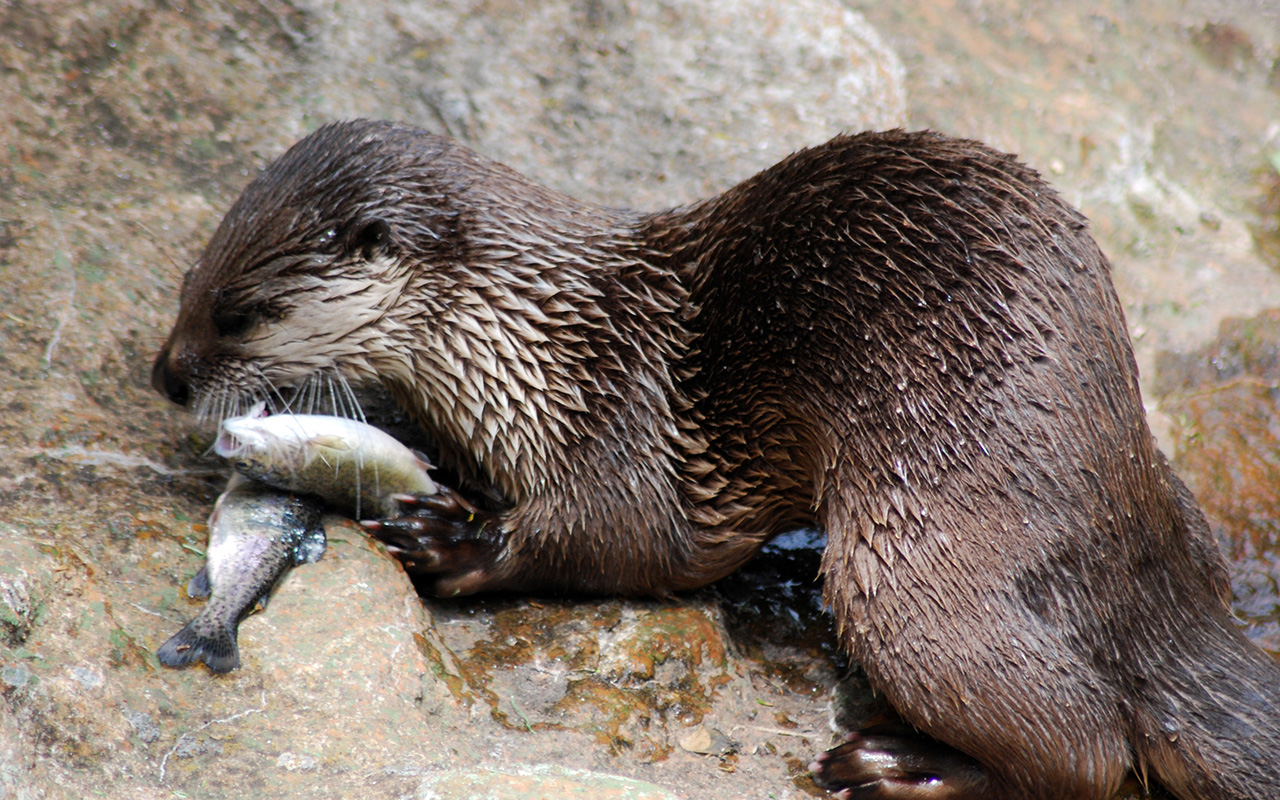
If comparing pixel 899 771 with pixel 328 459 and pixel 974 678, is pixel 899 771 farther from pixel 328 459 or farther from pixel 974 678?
pixel 328 459

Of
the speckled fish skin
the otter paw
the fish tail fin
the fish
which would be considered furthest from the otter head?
the otter paw

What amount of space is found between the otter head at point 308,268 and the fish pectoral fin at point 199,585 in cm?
49

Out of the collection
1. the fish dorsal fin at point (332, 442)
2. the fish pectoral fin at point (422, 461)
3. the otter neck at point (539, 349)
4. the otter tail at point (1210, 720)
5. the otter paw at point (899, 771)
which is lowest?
the fish pectoral fin at point (422, 461)

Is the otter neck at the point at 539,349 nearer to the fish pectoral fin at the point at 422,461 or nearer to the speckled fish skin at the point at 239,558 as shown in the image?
the fish pectoral fin at the point at 422,461

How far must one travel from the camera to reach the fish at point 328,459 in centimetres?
219

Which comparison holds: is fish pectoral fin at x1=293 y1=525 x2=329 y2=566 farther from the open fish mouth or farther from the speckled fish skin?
the open fish mouth

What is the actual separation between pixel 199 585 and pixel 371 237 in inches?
31.1

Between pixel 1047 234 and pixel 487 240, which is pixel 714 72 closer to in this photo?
pixel 487 240

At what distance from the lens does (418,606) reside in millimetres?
2215

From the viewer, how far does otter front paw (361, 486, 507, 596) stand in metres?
2.37

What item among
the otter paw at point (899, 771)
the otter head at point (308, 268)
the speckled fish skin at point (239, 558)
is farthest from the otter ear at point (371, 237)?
the otter paw at point (899, 771)

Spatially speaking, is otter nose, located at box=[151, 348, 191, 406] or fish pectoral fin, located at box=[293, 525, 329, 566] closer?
fish pectoral fin, located at box=[293, 525, 329, 566]

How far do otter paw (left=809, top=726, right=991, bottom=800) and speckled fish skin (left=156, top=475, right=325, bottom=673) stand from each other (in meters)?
1.10

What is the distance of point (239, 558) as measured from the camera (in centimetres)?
201
